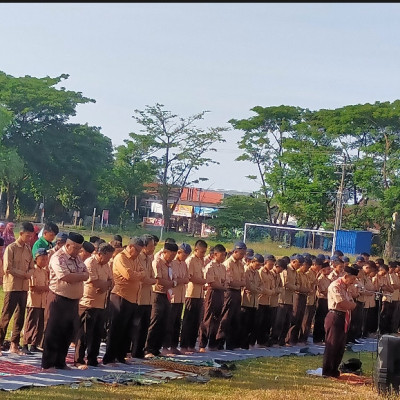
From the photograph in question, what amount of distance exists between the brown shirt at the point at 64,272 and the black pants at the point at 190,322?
10.3 feet

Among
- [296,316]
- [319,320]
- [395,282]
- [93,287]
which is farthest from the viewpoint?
[395,282]

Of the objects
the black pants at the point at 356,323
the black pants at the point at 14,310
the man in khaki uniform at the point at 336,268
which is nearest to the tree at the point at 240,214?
the black pants at the point at 356,323

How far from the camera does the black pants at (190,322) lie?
11812 millimetres

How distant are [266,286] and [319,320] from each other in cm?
229

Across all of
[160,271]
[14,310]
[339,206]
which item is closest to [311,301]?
[160,271]

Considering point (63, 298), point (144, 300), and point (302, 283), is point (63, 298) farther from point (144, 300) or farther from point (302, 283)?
point (302, 283)

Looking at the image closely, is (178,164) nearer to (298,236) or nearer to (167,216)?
(167,216)

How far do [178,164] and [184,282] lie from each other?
3148cm

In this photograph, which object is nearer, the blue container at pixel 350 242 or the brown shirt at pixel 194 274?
the brown shirt at pixel 194 274

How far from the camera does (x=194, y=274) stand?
39.0 feet

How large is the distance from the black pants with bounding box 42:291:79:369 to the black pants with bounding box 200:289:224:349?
3.72m

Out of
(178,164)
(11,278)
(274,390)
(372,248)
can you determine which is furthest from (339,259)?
(178,164)

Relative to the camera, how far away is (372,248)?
34.0 metres

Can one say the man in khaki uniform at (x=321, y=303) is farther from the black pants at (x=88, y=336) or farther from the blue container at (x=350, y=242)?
the blue container at (x=350, y=242)
